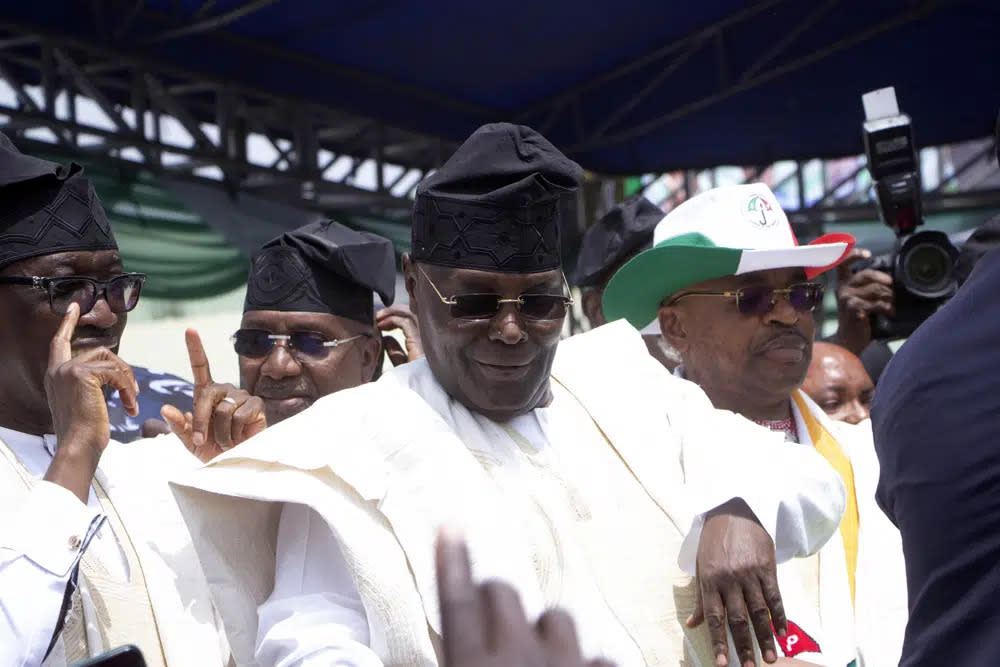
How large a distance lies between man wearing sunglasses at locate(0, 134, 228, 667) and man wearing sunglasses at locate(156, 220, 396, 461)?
0.75 metres

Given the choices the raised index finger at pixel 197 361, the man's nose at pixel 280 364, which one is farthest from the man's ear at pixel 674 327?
the raised index finger at pixel 197 361

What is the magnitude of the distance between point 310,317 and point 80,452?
141 cm

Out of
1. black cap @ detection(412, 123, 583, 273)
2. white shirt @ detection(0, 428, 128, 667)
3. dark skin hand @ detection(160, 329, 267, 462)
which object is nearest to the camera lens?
black cap @ detection(412, 123, 583, 273)

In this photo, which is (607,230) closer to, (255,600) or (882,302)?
(882,302)

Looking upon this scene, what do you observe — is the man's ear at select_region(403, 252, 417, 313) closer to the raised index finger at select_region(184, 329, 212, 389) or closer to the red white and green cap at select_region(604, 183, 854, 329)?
the raised index finger at select_region(184, 329, 212, 389)

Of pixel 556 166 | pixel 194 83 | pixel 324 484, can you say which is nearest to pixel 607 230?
pixel 556 166

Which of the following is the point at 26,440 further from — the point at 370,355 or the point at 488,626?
the point at 488,626

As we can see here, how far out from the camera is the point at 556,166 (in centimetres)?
266

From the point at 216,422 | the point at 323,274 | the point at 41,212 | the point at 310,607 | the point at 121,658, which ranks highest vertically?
the point at 41,212

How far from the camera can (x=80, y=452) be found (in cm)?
250

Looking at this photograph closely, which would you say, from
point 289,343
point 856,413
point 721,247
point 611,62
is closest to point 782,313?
point 721,247

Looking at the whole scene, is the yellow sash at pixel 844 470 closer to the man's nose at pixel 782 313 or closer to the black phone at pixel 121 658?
the man's nose at pixel 782 313

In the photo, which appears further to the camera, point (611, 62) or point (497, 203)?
point (611, 62)

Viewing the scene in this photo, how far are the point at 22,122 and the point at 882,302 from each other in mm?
4510
